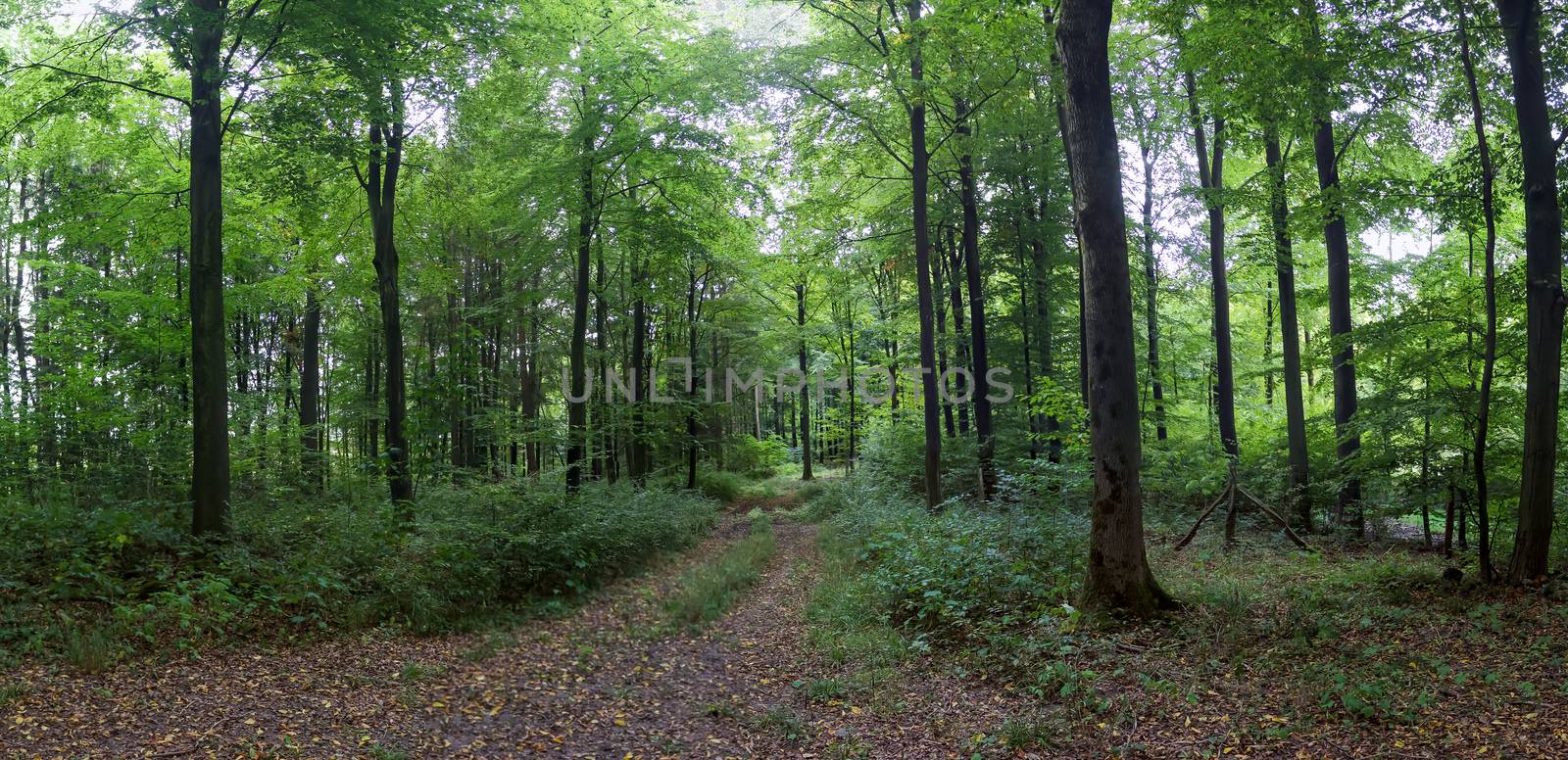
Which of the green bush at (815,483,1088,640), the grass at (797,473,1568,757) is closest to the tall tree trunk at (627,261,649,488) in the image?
the green bush at (815,483,1088,640)

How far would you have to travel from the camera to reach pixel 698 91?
1396 centimetres

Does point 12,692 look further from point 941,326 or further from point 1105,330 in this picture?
point 941,326

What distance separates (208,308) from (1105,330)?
9.45 meters

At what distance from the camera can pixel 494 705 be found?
6.32m

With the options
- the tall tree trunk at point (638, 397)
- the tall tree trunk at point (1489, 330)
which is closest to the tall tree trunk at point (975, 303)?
the tall tree trunk at point (1489, 330)

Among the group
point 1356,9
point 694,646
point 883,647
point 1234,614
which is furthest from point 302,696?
point 1356,9

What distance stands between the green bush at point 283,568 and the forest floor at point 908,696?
536mm

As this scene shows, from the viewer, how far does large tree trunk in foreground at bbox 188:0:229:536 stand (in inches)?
336

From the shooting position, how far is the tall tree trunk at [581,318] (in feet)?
48.6

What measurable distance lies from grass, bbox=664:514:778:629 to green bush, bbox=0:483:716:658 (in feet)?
4.38

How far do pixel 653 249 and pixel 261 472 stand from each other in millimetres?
9001

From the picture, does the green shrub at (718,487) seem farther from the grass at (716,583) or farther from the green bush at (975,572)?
the green bush at (975,572)

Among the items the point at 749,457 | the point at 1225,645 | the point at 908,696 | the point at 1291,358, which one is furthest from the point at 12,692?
the point at 749,457

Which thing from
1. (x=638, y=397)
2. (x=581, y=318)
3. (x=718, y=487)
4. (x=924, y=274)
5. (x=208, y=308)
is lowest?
(x=718, y=487)
